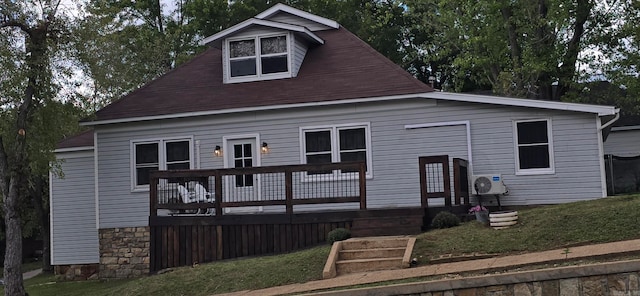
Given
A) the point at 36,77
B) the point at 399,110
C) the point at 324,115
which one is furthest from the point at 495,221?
the point at 36,77

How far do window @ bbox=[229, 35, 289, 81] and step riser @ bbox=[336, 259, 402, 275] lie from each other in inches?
302

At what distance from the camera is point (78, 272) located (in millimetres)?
18453

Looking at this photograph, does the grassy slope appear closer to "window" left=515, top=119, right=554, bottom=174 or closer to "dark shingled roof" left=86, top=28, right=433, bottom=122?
"window" left=515, top=119, right=554, bottom=174

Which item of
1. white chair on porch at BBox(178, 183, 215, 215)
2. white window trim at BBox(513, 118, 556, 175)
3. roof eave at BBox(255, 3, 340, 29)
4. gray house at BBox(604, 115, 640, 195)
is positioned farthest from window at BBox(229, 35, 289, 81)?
gray house at BBox(604, 115, 640, 195)

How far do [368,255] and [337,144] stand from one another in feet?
17.6

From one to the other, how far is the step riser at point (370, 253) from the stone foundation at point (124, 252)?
6684 millimetres

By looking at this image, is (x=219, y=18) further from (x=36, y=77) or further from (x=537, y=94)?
(x=36, y=77)

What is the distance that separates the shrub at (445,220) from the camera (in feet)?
37.9

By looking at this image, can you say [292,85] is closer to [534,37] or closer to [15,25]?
[15,25]

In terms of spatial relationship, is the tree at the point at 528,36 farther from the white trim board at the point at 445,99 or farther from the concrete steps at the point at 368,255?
the concrete steps at the point at 368,255

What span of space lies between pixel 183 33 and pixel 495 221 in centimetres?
2232

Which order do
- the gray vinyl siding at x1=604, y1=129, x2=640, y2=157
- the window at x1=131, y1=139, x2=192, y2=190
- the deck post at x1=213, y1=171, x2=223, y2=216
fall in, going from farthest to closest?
the gray vinyl siding at x1=604, y1=129, x2=640, y2=157
the window at x1=131, y1=139, x2=192, y2=190
the deck post at x1=213, y1=171, x2=223, y2=216

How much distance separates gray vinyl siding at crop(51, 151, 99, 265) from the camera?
61.0 feet

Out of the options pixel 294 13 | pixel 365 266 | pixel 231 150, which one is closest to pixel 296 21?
pixel 294 13
